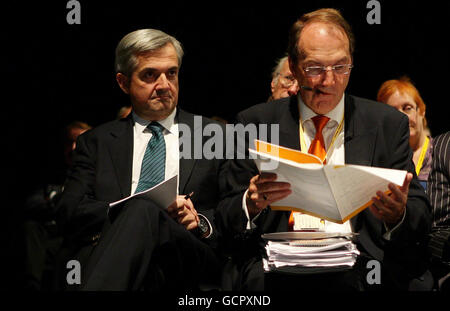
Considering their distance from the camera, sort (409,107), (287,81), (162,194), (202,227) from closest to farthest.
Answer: (162,194) → (202,227) → (287,81) → (409,107)

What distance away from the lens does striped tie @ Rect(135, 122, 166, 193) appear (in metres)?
3.22

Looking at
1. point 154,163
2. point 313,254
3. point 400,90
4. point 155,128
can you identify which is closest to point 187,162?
point 154,163

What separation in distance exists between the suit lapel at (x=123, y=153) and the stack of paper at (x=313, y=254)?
1.13 m

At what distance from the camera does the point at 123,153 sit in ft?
10.8

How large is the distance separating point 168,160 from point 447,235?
1494mm

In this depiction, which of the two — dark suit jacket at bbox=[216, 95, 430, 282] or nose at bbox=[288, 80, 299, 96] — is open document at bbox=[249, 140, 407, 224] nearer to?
dark suit jacket at bbox=[216, 95, 430, 282]

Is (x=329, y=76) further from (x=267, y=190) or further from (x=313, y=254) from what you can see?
(x=313, y=254)

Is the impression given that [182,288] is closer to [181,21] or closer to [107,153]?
[107,153]

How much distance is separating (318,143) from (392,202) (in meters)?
0.56

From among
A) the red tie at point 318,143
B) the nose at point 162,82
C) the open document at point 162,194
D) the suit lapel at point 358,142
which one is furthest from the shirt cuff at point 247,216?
the nose at point 162,82

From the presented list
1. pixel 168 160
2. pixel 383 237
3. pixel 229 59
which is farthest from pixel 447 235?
pixel 229 59

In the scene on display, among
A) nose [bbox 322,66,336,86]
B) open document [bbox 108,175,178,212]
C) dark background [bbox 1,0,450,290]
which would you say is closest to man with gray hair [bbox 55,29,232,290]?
open document [bbox 108,175,178,212]

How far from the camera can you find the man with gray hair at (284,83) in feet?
11.7

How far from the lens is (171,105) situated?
11.0 feet
